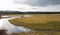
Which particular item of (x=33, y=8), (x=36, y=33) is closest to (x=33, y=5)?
(x=33, y=8)

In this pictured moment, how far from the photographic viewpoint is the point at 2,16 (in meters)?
1.14

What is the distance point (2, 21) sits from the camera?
3.74 feet

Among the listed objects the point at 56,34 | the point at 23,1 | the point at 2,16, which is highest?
the point at 23,1

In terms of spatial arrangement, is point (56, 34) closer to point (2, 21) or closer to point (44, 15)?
point (44, 15)

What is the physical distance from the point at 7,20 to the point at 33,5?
249mm

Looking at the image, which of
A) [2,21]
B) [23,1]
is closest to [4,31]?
[2,21]

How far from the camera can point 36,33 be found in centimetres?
111

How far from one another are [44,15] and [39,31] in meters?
0.14

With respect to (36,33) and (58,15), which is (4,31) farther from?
(58,15)

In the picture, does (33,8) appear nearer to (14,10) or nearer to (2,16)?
(14,10)

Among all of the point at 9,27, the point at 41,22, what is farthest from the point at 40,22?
→ the point at 9,27

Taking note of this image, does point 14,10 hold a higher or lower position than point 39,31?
higher

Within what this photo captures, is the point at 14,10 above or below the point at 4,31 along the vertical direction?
above

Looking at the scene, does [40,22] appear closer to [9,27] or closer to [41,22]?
[41,22]
